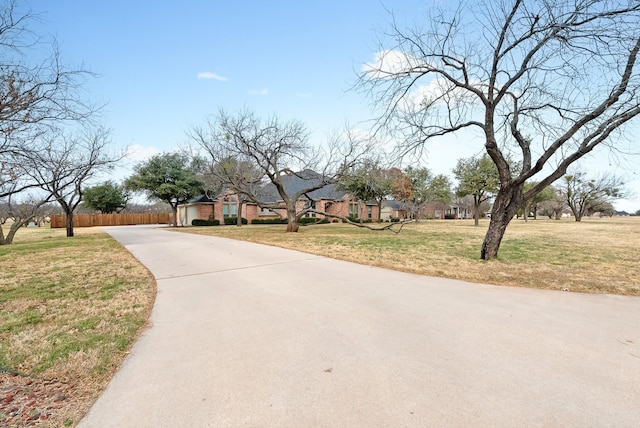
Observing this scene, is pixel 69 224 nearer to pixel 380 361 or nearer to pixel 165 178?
pixel 165 178

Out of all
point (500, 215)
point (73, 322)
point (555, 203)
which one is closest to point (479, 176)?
point (500, 215)

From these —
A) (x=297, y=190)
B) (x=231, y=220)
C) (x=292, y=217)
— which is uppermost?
(x=297, y=190)

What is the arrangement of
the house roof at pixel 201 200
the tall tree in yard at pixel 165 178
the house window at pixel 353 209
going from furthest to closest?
1. the house window at pixel 353 209
2. the house roof at pixel 201 200
3. the tall tree in yard at pixel 165 178

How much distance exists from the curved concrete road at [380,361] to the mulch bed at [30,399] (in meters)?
0.29

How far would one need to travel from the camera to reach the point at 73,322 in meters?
3.74

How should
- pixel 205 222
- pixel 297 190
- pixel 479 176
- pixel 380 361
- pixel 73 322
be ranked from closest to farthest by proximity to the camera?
pixel 380 361
pixel 73 322
pixel 479 176
pixel 205 222
pixel 297 190

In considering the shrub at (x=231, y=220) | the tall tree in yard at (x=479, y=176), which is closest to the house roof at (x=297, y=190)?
the shrub at (x=231, y=220)

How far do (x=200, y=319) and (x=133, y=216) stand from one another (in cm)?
4419

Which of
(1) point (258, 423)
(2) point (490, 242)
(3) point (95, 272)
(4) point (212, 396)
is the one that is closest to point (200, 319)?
(4) point (212, 396)

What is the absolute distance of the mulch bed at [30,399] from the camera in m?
2.00

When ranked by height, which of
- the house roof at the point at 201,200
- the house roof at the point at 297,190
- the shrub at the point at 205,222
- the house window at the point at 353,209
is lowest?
the shrub at the point at 205,222

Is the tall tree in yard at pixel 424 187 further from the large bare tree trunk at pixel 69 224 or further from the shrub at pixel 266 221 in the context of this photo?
the large bare tree trunk at pixel 69 224

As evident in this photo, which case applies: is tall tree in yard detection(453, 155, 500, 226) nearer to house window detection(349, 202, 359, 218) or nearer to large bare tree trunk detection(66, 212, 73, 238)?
house window detection(349, 202, 359, 218)

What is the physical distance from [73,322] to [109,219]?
1696 inches
